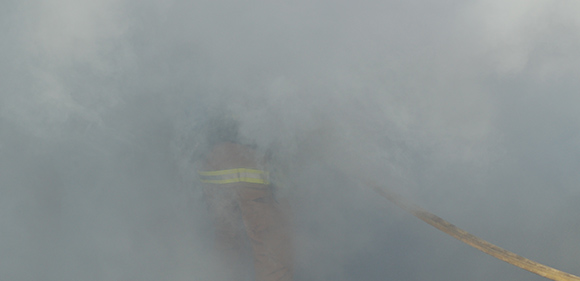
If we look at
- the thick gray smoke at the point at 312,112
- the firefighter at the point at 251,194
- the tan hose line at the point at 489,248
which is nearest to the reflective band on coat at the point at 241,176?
the firefighter at the point at 251,194

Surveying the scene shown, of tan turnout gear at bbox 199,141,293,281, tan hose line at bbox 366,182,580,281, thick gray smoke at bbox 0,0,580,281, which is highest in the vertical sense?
thick gray smoke at bbox 0,0,580,281

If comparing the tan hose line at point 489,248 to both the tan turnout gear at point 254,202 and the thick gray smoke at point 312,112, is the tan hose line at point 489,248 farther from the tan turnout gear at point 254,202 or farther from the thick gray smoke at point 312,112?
the tan turnout gear at point 254,202

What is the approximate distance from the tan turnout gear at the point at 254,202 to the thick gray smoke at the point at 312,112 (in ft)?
0.37

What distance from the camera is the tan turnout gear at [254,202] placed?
6.78 ft

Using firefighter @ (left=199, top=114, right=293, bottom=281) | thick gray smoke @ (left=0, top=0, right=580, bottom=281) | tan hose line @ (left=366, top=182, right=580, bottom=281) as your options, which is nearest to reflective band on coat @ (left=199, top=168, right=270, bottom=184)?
firefighter @ (left=199, top=114, right=293, bottom=281)

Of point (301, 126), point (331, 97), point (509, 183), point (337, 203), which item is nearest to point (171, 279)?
point (337, 203)

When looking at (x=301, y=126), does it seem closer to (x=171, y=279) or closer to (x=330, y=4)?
(x=330, y=4)

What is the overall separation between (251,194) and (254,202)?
0.04 meters

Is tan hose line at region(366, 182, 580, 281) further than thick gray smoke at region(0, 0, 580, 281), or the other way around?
thick gray smoke at region(0, 0, 580, 281)

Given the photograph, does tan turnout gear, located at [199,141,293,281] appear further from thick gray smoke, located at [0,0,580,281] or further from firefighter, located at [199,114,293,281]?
thick gray smoke, located at [0,0,580,281]

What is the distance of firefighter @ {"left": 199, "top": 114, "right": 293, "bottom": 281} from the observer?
6.79 feet

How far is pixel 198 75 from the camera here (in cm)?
221

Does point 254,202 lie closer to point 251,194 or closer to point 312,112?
point 251,194

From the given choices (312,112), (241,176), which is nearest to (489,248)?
(312,112)
